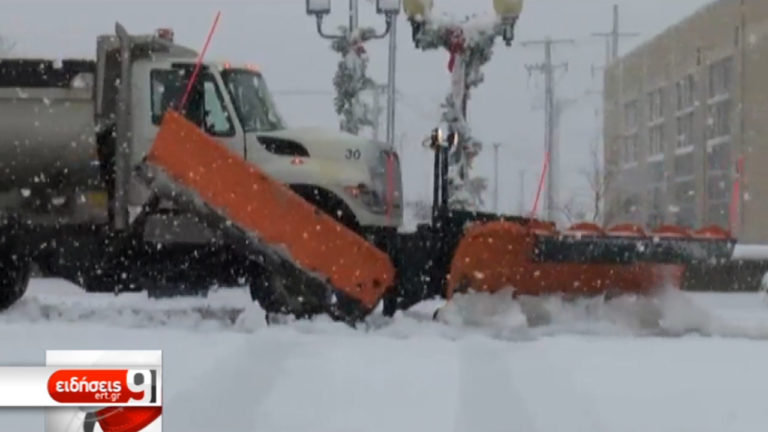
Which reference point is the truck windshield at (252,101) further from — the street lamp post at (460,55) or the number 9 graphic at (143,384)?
the number 9 graphic at (143,384)

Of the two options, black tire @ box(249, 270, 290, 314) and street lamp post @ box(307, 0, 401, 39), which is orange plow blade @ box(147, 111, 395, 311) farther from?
street lamp post @ box(307, 0, 401, 39)

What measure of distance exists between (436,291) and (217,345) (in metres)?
2.36

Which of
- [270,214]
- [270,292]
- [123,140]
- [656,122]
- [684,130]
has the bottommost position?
[270,292]

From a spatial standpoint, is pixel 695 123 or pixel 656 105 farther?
pixel 656 105

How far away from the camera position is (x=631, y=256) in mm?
11898

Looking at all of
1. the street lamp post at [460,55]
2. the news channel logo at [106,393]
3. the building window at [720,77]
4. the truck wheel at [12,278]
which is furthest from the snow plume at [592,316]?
the building window at [720,77]

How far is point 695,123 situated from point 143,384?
5761 centimetres

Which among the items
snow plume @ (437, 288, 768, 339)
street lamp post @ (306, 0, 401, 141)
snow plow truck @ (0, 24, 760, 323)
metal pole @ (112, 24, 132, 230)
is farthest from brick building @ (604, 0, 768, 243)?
metal pole @ (112, 24, 132, 230)

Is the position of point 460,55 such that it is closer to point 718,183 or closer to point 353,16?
point 353,16

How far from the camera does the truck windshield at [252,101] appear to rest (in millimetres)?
13039

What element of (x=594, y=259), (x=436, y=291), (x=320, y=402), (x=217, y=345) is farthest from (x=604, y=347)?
(x=320, y=402)

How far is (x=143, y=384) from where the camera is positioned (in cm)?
493

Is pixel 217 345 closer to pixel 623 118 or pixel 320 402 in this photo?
pixel 320 402

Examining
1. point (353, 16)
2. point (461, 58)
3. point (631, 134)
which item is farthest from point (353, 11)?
point (631, 134)
